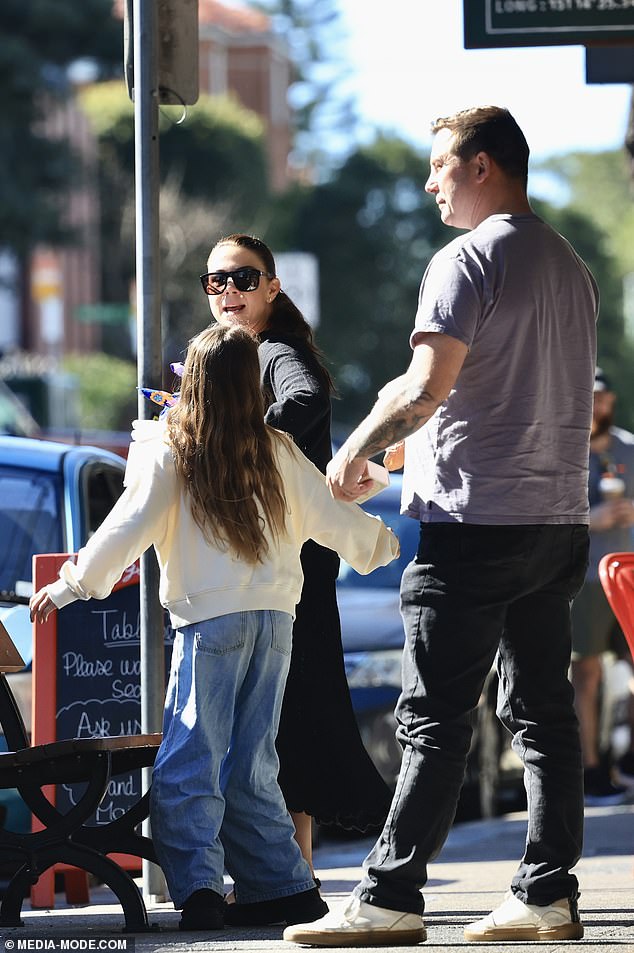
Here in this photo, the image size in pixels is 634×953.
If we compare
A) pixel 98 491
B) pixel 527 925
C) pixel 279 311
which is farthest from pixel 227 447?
pixel 98 491

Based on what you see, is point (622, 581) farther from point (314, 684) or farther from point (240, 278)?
point (240, 278)

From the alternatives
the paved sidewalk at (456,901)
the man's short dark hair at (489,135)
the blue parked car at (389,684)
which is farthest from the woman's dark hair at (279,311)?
the blue parked car at (389,684)

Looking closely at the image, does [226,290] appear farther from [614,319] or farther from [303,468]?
[614,319]

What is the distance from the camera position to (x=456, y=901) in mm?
5809

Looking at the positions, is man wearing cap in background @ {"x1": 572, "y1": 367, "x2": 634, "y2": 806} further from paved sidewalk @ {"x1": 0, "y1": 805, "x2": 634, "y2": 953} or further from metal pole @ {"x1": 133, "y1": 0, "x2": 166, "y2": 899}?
metal pole @ {"x1": 133, "y1": 0, "x2": 166, "y2": 899}

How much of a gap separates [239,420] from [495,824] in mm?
4355

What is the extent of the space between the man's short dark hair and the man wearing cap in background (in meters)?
4.67

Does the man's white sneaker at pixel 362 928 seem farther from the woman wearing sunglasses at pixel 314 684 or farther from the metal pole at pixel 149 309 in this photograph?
the metal pole at pixel 149 309

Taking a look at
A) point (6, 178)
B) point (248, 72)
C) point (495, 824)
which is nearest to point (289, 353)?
point (495, 824)

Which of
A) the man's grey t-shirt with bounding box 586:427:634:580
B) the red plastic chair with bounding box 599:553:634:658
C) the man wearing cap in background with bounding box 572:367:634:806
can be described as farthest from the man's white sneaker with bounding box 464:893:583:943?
the man's grey t-shirt with bounding box 586:427:634:580

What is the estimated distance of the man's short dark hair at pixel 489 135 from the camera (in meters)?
4.62

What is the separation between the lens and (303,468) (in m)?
5.15

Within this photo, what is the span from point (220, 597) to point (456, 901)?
1.50m

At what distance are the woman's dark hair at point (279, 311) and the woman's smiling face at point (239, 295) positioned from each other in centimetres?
2
